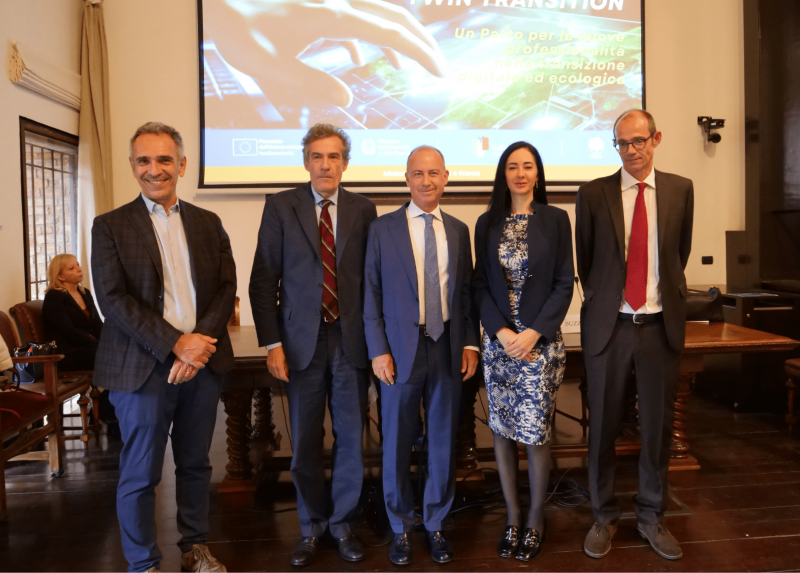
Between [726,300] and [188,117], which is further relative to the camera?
[188,117]

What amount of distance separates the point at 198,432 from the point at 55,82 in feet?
12.2

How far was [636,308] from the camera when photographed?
7.80 feet

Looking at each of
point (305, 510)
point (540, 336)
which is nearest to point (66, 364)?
point (305, 510)

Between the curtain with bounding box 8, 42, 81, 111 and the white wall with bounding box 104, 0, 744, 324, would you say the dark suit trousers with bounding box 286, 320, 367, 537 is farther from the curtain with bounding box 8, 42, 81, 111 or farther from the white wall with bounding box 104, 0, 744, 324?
the curtain with bounding box 8, 42, 81, 111

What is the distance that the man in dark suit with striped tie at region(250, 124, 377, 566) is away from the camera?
236cm

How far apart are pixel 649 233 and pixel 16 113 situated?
4221mm

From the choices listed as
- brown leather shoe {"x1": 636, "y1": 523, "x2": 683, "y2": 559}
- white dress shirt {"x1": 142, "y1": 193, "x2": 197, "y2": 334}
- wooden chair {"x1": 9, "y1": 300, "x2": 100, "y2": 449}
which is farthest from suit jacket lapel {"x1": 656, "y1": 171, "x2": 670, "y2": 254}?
wooden chair {"x1": 9, "y1": 300, "x2": 100, "y2": 449}

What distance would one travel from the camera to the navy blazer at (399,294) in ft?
7.64

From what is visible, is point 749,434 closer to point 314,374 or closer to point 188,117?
point 314,374

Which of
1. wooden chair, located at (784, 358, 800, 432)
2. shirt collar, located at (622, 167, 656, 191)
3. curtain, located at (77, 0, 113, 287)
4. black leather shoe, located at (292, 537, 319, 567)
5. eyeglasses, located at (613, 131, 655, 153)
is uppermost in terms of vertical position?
curtain, located at (77, 0, 113, 287)

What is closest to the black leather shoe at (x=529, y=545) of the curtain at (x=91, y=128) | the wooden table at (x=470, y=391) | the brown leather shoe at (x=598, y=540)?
the brown leather shoe at (x=598, y=540)

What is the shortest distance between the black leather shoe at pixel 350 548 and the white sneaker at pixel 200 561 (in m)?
0.46

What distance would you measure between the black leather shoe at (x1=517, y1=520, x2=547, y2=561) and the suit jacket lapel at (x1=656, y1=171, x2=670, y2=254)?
1.27 meters

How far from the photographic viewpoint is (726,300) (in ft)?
15.7
